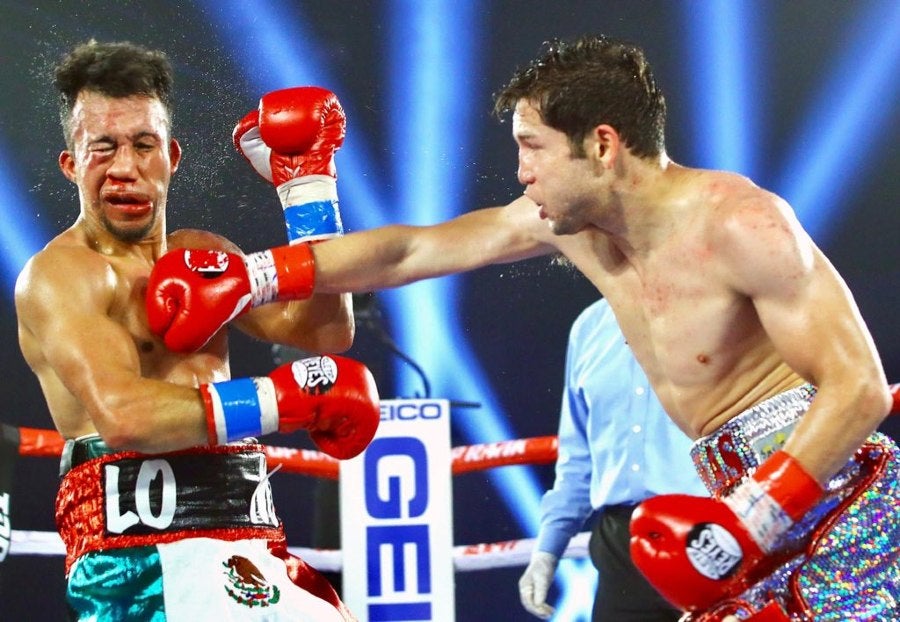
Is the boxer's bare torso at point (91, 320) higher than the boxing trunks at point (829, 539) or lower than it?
higher

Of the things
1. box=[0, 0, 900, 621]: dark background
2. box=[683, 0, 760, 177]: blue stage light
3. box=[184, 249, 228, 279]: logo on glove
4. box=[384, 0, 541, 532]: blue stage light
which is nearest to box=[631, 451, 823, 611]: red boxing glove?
box=[184, 249, 228, 279]: logo on glove

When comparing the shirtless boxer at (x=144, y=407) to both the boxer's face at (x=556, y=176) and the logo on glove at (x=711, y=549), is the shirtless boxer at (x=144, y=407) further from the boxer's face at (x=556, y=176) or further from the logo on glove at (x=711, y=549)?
the logo on glove at (x=711, y=549)

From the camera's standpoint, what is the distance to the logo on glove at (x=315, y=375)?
2.02 metres

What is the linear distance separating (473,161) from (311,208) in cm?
153

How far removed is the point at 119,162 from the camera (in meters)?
2.17

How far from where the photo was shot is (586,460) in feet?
10.2

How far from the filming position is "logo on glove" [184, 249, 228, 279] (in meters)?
2.07

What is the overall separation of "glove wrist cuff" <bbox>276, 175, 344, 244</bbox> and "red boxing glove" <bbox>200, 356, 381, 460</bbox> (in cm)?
28

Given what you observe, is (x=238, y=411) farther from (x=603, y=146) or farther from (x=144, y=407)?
(x=603, y=146)

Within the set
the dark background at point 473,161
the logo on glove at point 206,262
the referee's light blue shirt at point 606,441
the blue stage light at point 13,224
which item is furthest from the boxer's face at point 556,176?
the blue stage light at point 13,224

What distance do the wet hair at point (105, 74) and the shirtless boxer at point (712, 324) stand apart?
1.47ft

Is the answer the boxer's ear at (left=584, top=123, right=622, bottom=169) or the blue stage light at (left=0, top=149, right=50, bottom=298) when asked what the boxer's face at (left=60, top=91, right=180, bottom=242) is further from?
the blue stage light at (left=0, top=149, right=50, bottom=298)

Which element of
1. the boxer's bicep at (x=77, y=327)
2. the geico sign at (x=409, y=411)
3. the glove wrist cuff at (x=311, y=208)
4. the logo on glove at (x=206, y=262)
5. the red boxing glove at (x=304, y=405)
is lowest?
the geico sign at (x=409, y=411)

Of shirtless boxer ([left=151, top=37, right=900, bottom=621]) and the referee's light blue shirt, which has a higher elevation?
shirtless boxer ([left=151, top=37, right=900, bottom=621])
